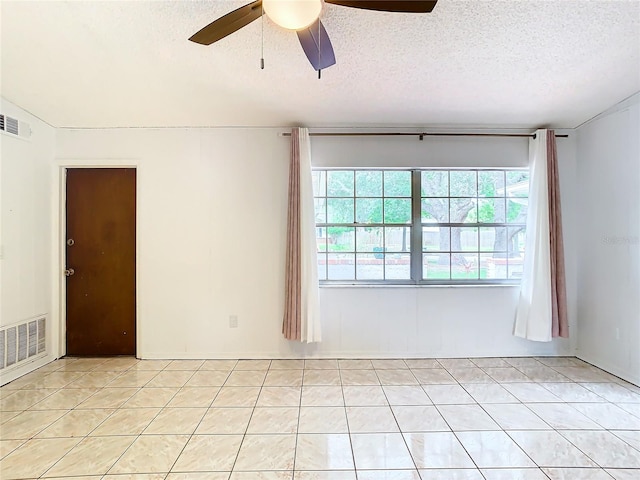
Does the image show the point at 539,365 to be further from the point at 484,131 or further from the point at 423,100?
the point at 423,100

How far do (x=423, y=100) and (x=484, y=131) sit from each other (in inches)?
42.9

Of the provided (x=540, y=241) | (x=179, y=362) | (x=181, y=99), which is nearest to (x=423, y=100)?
(x=540, y=241)

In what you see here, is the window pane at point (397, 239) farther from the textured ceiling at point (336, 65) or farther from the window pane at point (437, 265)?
the textured ceiling at point (336, 65)

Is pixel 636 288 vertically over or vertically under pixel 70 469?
over

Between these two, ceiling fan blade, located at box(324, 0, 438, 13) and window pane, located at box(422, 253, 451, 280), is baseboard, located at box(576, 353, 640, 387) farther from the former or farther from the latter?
ceiling fan blade, located at box(324, 0, 438, 13)

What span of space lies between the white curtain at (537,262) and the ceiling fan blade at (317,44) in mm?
2684

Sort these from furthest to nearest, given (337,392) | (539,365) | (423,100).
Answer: (539,365), (423,100), (337,392)

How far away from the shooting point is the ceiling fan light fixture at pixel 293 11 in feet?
4.50

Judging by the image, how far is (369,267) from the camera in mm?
3635

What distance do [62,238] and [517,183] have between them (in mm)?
5041

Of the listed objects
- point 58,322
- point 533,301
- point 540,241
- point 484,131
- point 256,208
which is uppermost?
point 484,131

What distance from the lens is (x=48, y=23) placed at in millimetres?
1910

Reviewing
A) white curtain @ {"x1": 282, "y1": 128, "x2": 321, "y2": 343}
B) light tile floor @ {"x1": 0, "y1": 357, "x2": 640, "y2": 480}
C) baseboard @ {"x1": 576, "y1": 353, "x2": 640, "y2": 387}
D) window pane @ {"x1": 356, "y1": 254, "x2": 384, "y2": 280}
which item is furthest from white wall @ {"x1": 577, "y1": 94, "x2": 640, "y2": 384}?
white curtain @ {"x1": 282, "y1": 128, "x2": 321, "y2": 343}

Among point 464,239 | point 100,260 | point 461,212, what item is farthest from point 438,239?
point 100,260
